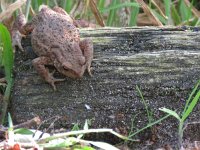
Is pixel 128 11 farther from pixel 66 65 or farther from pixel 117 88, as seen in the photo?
pixel 117 88

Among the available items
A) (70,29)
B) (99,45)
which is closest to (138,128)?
(99,45)

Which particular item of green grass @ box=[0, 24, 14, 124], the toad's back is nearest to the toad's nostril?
the toad's back

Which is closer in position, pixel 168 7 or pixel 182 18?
pixel 168 7

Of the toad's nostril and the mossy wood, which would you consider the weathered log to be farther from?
the toad's nostril

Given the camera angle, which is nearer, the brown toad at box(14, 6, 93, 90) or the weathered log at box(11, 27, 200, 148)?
the weathered log at box(11, 27, 200, 148)

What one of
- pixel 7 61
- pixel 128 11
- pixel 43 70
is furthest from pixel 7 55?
pixel 128 11

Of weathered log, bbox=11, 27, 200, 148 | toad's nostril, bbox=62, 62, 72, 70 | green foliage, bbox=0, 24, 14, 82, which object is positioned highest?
green foliage, bbox=0, 24, 14, 82

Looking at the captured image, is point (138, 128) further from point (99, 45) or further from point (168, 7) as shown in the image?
point (168, 7)

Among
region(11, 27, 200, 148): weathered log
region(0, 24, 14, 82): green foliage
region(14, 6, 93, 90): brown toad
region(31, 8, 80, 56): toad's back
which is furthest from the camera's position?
region(31, 8, 80, 56): toad's back
